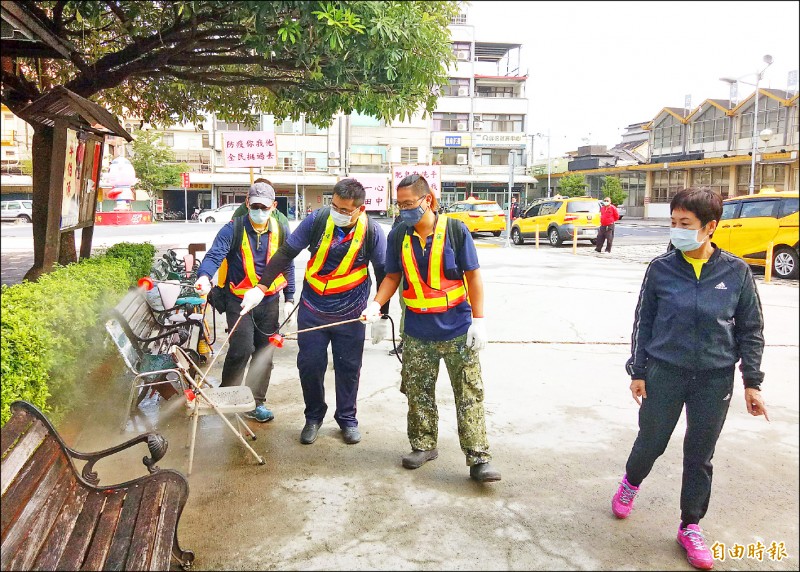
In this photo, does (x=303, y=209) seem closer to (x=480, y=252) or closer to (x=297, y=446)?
(x=480, y=252)

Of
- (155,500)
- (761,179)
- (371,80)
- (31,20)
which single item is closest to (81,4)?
(31,20)

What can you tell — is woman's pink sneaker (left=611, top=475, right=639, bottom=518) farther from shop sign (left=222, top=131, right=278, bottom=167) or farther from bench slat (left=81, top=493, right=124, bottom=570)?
shop sign (left=222, top=131, right=278, bottom=167)

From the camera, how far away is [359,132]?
44.3m

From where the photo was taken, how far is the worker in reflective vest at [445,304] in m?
3.66

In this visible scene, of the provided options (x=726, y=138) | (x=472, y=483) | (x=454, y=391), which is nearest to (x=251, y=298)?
(x=454, y=391)

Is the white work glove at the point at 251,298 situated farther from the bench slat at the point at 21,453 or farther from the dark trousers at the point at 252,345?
the bench slat at the point at 21,453

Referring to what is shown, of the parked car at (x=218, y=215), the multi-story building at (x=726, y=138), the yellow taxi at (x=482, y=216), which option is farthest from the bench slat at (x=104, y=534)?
the parked car at (x=218, y=215)

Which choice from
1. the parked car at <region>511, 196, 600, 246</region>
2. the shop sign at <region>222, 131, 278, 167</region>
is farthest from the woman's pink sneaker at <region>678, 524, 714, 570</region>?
the parked car at <region>511, 196, 600, 246</region>

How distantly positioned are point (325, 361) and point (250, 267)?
0.92 meters

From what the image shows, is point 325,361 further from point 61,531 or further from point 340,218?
point 61,531

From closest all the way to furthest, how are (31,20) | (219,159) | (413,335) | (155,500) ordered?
(155,500), (413,335), (31,20), (219,159)

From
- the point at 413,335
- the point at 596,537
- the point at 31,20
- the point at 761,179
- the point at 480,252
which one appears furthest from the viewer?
the point at 480,252

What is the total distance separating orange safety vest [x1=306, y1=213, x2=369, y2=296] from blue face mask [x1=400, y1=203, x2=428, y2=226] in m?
0.60

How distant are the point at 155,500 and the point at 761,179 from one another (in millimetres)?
9120
